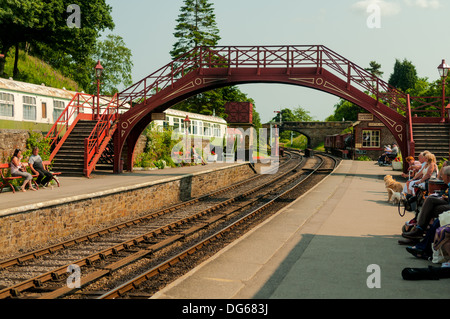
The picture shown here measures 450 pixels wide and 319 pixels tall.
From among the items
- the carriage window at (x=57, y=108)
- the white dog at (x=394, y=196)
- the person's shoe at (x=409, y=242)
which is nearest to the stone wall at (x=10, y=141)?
the carriage window at (x=57, y=108)

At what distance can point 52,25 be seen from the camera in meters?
34.2

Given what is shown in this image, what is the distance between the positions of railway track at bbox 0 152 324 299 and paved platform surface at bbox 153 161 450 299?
7.13 ft

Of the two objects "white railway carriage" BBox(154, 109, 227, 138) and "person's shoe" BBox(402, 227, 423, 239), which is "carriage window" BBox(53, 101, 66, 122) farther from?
"person's shoe" BBox(402, 227, 423, 239)

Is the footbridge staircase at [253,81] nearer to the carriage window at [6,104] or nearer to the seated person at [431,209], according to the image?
the carriage window at [6,104]

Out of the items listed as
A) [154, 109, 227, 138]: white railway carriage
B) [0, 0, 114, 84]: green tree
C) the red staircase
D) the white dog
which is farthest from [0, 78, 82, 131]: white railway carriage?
the white dog

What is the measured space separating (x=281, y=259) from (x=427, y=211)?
99.6 inches

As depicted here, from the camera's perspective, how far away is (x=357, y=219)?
38.4ft

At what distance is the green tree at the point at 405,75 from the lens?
327ft

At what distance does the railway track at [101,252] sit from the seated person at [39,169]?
3.90 metres

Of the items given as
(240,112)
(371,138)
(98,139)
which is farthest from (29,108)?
(240,112)

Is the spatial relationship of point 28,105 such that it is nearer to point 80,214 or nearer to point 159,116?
point 159,116

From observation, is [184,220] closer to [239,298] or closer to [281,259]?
[281,259]
